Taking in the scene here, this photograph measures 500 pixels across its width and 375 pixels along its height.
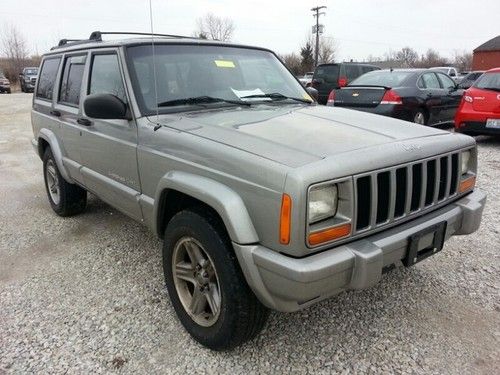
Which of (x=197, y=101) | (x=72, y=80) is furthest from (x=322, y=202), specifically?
(x=72, y=80)

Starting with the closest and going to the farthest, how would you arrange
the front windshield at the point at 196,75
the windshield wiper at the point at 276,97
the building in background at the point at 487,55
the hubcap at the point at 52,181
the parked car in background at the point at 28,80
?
the front windshield at the point at 196,75 → the windshield wiper at the point at 276,97 → the hubcap at the point at 52,181 → the parked car in background at the point at 28,80 → the building in background at the point at 487,55

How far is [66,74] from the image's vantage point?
177 inches

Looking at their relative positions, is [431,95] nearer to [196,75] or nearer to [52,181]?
[196,75]

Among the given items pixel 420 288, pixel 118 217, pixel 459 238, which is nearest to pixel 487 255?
pixel 459 238

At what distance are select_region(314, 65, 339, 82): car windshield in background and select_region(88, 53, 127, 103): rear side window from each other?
38.4 ft

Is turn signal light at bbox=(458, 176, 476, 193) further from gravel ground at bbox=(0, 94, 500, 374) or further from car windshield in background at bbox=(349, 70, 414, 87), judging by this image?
car windshield in background at bbox=(349, 70, 414, 87)

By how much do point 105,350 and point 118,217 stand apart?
252cm

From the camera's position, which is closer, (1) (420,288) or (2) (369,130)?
(2) (369,130)

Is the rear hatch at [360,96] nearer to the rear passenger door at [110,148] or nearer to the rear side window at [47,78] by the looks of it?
the rear side window at [47,78]

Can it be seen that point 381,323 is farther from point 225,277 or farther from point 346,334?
point 225,277

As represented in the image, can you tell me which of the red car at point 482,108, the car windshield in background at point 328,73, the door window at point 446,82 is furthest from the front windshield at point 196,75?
the car windshield in background at point 328,73

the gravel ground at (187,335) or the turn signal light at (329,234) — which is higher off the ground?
the turn signal light at (329,234)

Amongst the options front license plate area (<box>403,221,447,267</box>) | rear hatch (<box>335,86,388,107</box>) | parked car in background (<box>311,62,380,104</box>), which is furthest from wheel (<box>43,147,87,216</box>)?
parked car in background (<box>311,62,380,104</box>)

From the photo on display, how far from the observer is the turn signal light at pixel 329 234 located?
6.98 feet
